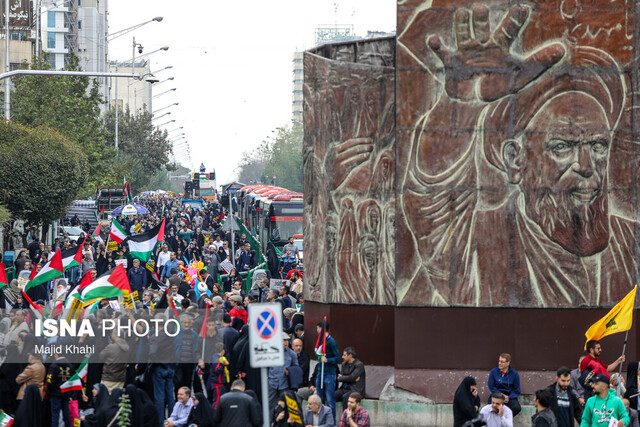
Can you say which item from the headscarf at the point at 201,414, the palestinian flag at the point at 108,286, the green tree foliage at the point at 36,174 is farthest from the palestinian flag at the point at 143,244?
the green tree foliage at the point at 36,174

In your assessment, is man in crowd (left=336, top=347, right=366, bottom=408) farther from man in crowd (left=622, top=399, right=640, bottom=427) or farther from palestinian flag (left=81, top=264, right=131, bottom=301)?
palestinian flag (left=81, top=264, right=131, bottom=301)

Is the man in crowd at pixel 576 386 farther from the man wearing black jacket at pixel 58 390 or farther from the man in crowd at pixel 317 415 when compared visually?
the man wearing black jacket at pixel 58 390

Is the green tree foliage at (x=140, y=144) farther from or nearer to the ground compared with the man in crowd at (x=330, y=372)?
farther from the ground

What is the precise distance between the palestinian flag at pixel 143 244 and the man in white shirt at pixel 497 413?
51.8ft

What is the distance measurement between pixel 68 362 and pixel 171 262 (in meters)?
14.6

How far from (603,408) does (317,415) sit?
3.21m

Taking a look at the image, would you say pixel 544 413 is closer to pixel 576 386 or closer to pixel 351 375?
pixel 576 386

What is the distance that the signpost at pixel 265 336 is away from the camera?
11547 millimetres

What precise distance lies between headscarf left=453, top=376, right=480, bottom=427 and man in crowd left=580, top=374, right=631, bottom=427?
6.19 ft

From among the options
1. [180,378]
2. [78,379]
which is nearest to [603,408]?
[180,378]

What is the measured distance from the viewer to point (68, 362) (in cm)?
1550

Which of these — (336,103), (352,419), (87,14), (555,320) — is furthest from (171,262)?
(87,14)

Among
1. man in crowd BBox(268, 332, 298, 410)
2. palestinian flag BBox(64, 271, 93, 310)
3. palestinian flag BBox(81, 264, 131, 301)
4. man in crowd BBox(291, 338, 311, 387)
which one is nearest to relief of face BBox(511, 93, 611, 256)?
man in crowd BBox(291, 338, 311, 387)

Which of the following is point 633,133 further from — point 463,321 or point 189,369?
point 189,369
